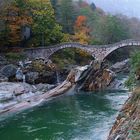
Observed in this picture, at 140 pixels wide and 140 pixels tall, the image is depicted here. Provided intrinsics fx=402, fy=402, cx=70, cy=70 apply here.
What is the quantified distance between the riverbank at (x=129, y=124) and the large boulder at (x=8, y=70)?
33.8 m

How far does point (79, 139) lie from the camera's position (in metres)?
31.0

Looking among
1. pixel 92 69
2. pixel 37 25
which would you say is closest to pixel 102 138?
pixel 92 69

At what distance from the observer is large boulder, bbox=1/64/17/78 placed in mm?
58438

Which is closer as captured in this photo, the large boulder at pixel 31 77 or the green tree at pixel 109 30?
the large boulder at pixel 31 77

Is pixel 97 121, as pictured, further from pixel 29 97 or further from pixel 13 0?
pixel 13 0

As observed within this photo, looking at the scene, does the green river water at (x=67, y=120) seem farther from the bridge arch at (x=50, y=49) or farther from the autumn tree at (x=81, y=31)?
the autumn tree at (x=81, y=31)

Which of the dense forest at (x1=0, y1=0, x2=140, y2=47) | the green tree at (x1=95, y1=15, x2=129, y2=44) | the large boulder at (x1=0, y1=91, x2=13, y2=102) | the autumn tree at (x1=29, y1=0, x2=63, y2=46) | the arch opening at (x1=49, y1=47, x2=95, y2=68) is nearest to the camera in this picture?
the large boulder at (x1=0, y1=91, x2=13, y2=102)

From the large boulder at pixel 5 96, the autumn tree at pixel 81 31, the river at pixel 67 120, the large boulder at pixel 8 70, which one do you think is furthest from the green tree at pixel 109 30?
the large boulder at pixel 5 96

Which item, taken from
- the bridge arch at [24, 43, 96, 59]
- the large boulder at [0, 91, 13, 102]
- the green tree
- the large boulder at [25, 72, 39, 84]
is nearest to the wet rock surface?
the large boulder at [25, 72, 39, 84]

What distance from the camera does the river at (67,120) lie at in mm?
33025

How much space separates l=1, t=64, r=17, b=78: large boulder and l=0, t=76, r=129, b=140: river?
428 inches

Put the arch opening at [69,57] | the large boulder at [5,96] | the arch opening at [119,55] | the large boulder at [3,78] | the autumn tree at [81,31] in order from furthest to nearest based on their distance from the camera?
1. the arch opening at [119,55]
2. the autumn tree at [81,31]
3. the arch opening at [69,57]
4. the large boulder at [3,78]
5. the large boulder at [5,96]

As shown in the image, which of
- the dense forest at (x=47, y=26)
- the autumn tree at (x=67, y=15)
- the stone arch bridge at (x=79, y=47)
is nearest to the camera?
the dense forest at (x=47, y=26)

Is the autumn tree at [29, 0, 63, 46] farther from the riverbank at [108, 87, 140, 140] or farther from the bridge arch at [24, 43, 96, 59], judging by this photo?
the riverbank at [108, 87, 140, 140]
